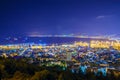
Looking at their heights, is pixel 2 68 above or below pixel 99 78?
above

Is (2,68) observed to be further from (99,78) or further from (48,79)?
(99,78)

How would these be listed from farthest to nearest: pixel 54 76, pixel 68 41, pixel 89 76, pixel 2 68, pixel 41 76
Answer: pixel 68 41 < pixel 89 76 < pixel 2 68 < pixel 54 76 < pixel 41 76

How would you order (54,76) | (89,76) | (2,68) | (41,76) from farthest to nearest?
(89,76) < (2,68) < (54,76) < (41,76)

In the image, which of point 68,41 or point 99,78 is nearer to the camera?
point 99,78

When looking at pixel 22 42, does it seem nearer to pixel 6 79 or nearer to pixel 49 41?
pixel 49 41

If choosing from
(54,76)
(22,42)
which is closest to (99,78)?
(54,76)

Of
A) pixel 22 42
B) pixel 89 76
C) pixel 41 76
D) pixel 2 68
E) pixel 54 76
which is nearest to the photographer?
pixel 41 76

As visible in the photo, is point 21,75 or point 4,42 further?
point 4,42

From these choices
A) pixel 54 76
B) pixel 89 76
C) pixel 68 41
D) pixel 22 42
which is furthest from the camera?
pixel 68 41

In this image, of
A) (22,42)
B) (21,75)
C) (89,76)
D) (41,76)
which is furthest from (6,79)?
(22,42)
